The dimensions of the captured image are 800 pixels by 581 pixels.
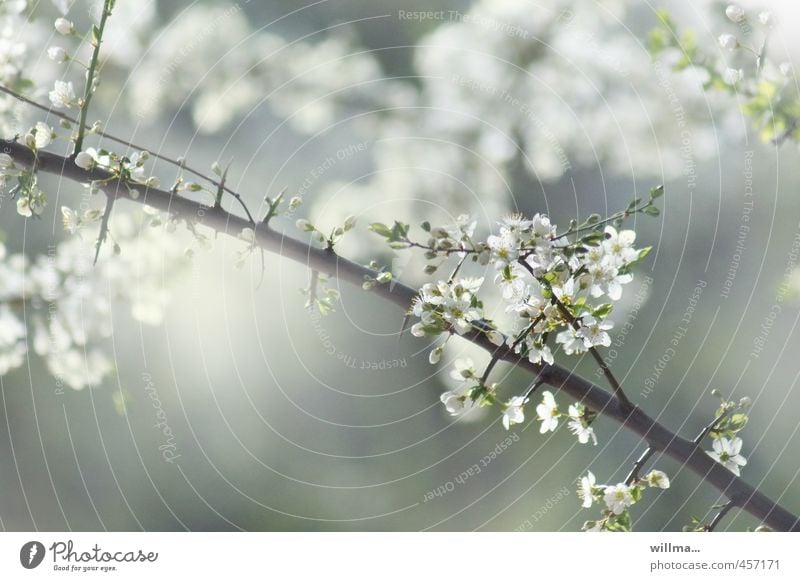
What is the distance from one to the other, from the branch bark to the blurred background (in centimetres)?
7

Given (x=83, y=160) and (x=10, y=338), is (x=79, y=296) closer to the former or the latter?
(x=10, y=338)

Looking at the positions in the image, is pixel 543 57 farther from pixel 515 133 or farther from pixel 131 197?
pixel 131 197

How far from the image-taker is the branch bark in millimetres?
491

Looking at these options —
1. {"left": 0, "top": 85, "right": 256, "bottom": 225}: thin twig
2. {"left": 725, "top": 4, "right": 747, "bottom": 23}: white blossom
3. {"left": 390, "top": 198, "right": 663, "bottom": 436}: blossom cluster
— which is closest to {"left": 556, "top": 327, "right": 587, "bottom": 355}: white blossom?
{"left": 390, "top": 198, "right": 663, "bottom": 436}: blossom cluster

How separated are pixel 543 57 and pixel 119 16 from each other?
37cm

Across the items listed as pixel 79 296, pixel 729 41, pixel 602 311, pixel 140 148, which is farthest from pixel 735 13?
pixel 79 296

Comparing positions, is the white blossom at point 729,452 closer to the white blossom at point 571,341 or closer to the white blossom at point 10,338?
the white blossom at point 571,341

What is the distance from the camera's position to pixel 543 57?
24.0 inches

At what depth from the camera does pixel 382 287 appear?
49 centimetres

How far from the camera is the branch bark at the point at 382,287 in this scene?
0.49 meters

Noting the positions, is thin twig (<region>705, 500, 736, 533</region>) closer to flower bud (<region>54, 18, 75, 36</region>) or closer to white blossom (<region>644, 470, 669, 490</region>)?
white blossom (<region>644, 470, 669, 490</region>)

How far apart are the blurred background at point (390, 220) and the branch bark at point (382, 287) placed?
0.22ft
